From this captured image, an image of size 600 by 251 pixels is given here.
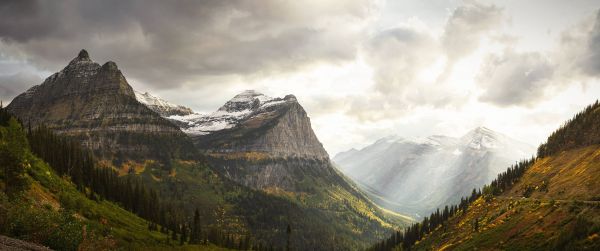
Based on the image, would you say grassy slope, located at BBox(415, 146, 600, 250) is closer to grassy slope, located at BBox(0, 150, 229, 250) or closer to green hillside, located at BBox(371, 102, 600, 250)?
green hillside, located at BBox(371, 102, 600, 250)

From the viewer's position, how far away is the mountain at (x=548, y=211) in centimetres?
9518

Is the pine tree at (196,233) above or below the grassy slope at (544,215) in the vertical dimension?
below

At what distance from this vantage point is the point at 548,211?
403ft

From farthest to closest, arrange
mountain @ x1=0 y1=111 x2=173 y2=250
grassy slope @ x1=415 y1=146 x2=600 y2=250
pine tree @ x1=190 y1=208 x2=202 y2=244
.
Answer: pine tree @ x1=190 y1=208 x2=202 y2=244 → grassy slope @ x1=415 y1=146 x2=600 y2=250 → mountain @ x1=0 y1=111 x2=173 y2=250

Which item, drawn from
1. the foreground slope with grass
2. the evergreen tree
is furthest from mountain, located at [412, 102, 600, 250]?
the evergreen tree

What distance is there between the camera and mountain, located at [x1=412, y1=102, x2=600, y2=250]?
95.2 metres

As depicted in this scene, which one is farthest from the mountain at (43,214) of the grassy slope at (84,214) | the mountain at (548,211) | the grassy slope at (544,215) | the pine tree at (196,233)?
the grassy slope at (544,215)

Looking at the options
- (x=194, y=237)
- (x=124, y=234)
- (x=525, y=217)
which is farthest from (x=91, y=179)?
(x=525, y=217)

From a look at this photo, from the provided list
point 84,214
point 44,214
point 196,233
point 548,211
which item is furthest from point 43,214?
point 196,233

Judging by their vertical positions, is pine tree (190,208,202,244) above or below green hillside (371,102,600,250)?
below

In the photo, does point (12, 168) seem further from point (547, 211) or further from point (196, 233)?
point (547, 211)

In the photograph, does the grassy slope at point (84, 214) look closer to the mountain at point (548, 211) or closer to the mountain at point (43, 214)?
the mountain at point (43, 214)

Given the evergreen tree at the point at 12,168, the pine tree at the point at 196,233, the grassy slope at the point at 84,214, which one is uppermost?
the evergreen tree at the point at 12,168

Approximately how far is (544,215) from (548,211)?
2761 millimetres
